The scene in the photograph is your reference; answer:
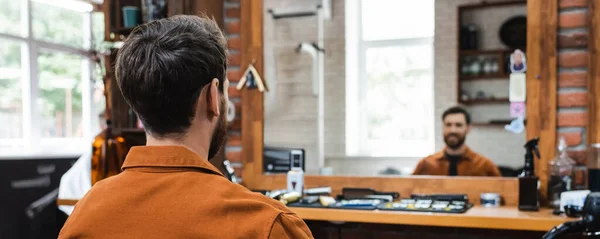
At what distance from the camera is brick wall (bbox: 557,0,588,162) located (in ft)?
7.43

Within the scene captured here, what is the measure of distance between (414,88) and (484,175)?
879 mm

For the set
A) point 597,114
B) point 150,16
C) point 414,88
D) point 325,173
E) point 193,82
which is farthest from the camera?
point 414,88

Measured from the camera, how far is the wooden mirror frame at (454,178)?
229cm

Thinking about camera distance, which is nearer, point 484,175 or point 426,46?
point 484,175

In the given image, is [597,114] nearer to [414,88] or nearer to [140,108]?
[414,88]

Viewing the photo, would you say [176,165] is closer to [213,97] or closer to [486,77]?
[213,97]

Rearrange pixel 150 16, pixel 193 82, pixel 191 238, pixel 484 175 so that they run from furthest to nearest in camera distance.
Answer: pixel 150 16
pixel 484 175
pixel 193 82
pixel 191 238

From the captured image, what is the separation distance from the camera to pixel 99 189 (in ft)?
3.25

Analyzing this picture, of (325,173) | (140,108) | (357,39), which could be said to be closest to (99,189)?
(140,108)

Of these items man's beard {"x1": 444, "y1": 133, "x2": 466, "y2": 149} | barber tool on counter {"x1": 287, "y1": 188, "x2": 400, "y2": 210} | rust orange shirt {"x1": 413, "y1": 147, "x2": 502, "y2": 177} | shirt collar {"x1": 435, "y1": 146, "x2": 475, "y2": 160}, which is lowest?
barber tool on counter {"x1": 287, "y1": 188, "x2": 400, "y2": 210}

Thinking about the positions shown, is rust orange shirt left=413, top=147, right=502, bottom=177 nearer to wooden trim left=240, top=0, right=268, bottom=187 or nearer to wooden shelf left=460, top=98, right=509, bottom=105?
wooden shelf left=460, top=98, right=509, bottom=105

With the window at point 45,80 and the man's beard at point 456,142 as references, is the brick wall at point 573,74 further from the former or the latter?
the window at point 45,80

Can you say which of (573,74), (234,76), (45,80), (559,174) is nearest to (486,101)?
(573,74)

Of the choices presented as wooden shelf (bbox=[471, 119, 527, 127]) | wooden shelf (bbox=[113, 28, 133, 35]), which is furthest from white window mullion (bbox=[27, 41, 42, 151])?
wooden shelf (bbox=[471, 119, 527, 127])
